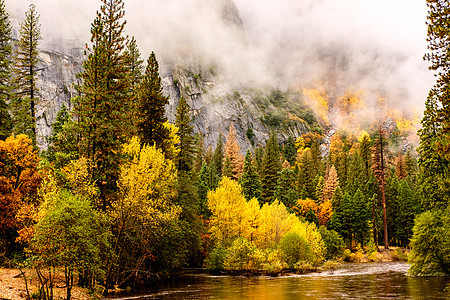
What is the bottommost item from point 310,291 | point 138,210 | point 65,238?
point 310,291

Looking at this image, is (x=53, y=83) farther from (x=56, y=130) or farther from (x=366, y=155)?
(x=366, y=155)

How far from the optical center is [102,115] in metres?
28.4

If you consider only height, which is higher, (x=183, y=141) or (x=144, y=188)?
(x=183, y=141)

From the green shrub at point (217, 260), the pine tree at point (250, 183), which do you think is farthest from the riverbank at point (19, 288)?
the pine tree at point (250, 183)

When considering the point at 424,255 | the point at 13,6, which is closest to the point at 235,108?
the point at 13,6

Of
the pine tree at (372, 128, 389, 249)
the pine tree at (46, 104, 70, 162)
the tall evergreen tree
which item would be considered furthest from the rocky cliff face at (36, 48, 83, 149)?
the pine tree at (372, 128, 389, 249)

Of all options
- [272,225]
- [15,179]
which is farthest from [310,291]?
[15,179]

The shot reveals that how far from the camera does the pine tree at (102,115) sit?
90.5 ft

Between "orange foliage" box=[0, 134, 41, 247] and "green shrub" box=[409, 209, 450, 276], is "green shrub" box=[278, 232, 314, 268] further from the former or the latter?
"orange foliage" box=[0, 134, 41, 247]

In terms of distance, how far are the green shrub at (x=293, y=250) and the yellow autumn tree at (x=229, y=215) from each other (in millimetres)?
5939

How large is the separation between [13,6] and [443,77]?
408 feet

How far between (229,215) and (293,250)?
9880 millimetres

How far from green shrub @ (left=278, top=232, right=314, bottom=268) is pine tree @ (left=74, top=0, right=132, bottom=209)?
25290 millimetres

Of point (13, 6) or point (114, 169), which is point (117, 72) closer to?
point (114, 169)
